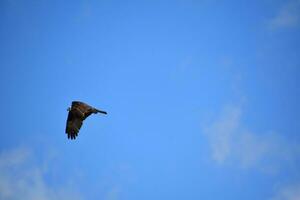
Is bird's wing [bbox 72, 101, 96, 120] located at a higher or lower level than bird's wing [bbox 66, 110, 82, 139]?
higher

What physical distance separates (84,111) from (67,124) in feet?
4.99

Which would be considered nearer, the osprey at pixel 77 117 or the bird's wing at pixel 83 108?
the bird's wing at pixel 83 108

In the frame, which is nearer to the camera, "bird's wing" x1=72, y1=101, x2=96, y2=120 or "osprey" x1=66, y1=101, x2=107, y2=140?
"bird's wing" x1=72, y1=101, x2=96, y2=120

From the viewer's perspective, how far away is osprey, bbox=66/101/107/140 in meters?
42.3

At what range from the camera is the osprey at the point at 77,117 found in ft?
139

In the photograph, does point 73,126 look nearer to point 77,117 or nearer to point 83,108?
point 77,117

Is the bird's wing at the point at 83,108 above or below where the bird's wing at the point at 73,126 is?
above

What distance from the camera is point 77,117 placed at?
1676 inches

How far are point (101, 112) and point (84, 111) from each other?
1.23 meters

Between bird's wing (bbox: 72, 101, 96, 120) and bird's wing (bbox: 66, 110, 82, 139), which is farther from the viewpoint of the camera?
bird's wing (bbox: 66, 110, 82, 139)

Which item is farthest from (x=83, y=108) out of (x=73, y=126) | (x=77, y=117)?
(x=73, y=126)

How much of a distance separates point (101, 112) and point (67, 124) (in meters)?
2.48

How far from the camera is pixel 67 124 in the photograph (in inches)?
1682

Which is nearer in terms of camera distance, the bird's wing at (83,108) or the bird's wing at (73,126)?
the bird's wing at (83,108)
